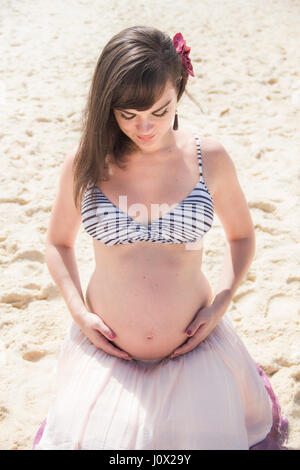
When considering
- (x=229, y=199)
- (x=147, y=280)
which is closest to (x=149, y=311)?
(x=147, y=280)

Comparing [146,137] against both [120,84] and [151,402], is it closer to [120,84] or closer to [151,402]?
[120,84]

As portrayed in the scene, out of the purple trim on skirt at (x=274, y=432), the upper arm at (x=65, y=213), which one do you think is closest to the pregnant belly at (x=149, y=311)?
the upper arm at (x=65, y=213)

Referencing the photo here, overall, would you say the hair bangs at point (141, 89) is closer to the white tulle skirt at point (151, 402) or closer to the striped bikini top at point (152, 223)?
the striped bikini top at point (152, 223)

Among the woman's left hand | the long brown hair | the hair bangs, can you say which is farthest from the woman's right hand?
the hair bangs

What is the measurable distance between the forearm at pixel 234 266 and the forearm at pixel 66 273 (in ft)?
1.61

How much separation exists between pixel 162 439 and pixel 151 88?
40.7 inches

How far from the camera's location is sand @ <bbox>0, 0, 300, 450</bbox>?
87.8 inches

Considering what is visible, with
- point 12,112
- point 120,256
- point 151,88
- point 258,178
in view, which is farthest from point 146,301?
point 12,112

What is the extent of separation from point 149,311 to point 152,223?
28 cm

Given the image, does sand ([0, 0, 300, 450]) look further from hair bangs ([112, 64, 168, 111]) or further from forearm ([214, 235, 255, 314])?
hair bangs ([112, 64, 168, 111])

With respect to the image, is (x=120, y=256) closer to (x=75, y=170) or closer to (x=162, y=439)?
(x=75, y=170)

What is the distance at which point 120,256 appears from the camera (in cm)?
163

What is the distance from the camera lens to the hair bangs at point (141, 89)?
4.72ft

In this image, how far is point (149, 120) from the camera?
152 centimetres
